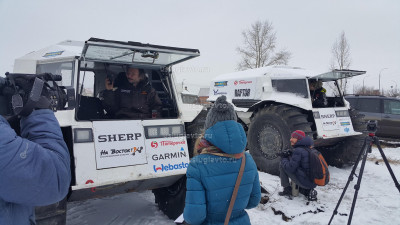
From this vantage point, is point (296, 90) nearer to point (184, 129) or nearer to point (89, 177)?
point (184, 129)

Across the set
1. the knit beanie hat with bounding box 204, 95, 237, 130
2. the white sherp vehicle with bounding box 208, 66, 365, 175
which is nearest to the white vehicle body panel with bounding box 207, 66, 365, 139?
the white sherp vehicle with bounding box 208, 66, 365, 175

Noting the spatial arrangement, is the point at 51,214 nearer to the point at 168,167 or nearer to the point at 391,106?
the point at 168,167

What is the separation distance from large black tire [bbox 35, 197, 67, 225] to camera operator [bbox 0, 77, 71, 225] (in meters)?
1.25

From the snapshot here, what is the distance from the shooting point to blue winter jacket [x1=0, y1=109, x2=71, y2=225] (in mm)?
1142

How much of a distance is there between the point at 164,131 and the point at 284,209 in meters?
2.47

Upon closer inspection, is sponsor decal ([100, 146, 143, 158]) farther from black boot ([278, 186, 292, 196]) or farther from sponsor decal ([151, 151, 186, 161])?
black boot ([278, 186, 292, 196])

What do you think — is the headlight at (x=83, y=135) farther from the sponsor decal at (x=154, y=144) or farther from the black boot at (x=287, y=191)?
the black boot at (x=287, y=191)

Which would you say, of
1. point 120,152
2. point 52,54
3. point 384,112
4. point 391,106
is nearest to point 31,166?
point 120,152

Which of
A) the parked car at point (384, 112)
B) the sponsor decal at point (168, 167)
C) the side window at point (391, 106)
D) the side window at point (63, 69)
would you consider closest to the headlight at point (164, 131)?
the sponsor decal at point (168, 167)

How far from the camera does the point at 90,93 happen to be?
455cm

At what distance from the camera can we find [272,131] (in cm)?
626

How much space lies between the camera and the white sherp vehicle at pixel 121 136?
286 centimetres

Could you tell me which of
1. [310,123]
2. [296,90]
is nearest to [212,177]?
[310,123]

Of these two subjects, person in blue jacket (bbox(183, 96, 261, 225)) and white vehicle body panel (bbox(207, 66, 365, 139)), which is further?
white vehicle body panel (bbox(207, 66, 365, 139))
